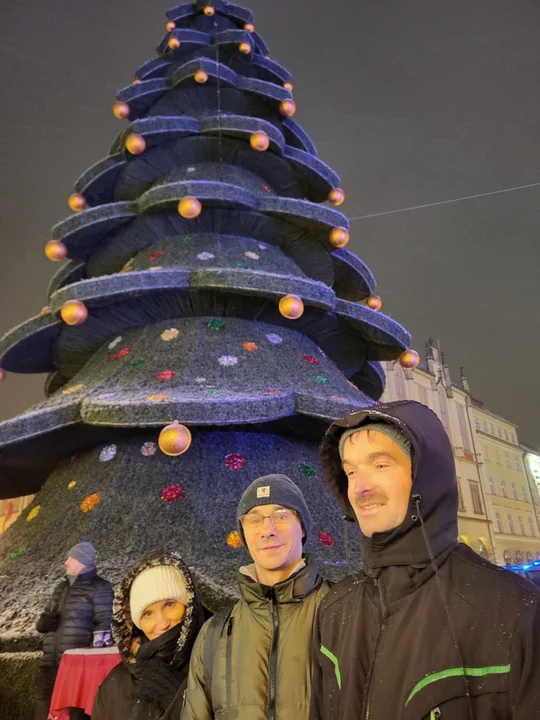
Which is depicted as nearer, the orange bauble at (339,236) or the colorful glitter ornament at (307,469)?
the colorful glitter ornament at (307,469)

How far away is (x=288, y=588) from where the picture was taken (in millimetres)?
1774

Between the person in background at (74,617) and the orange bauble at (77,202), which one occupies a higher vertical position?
the orange bauble at (77,202)

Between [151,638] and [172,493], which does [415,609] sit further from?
[172,493]

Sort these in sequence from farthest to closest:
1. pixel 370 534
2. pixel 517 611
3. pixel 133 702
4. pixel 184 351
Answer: pixel 184 351
pixel 133 702
pixel 370 534
pixel 517 611

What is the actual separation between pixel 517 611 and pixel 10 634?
2.93m

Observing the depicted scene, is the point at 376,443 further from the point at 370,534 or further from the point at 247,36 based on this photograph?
the point at 247,36

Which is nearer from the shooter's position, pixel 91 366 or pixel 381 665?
pixel 381 665

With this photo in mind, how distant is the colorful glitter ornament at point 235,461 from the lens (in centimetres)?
363

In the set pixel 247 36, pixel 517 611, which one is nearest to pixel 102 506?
pixel 517 611

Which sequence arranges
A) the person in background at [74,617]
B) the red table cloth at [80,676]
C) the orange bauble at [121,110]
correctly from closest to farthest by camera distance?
the red table cloth at [80,676] < the person in background at [74,617] < the orange bauble at [121,110]

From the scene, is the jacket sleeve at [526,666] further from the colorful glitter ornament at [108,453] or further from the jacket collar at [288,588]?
the colorful glitter ornament at [108,453]

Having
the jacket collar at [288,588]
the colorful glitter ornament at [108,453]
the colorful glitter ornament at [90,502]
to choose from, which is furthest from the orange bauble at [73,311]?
the jacket collar at [288,588]

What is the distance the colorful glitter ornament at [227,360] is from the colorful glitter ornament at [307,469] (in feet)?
3.20

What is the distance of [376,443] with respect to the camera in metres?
1.48
